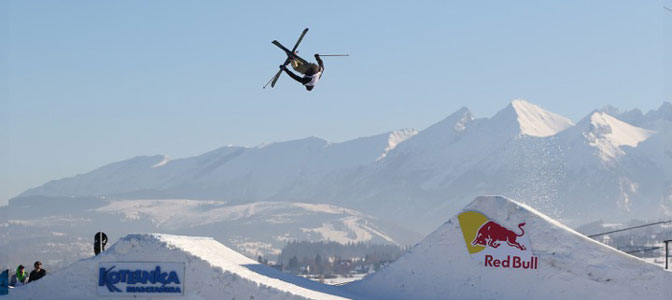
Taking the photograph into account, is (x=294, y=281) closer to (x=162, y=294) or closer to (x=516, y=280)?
(x=162, y=294)

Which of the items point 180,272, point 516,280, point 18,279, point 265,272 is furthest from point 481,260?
point 18,279

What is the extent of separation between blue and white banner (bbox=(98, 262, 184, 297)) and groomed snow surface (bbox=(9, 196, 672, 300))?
20 cm

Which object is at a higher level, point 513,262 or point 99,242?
point 99,242

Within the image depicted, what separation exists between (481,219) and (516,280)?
2.83m

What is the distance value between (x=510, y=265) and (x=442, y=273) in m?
2.83

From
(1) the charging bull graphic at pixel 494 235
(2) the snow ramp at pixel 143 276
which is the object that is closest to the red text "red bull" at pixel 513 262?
(1) the charging bull graphic at pixel 494 235

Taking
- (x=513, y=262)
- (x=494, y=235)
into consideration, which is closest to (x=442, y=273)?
(x=494, y=235)

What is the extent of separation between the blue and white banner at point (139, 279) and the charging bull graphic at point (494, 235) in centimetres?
1212

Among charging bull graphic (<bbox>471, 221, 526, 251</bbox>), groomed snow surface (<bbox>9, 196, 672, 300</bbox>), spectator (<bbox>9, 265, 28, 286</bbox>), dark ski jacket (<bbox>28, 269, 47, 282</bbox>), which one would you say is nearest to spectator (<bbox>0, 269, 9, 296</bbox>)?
groomed snow surface (<bbox>9, 196, 672, 300</bbox>)

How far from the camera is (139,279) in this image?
33500mm

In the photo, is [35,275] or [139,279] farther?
[35,275]

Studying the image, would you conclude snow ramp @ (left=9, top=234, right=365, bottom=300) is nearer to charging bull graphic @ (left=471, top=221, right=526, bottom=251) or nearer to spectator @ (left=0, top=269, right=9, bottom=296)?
spectator @ (left=0, top=269, right=9, bottom=296)

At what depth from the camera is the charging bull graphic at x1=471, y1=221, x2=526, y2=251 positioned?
119ft

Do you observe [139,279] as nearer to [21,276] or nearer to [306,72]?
[21,276]
